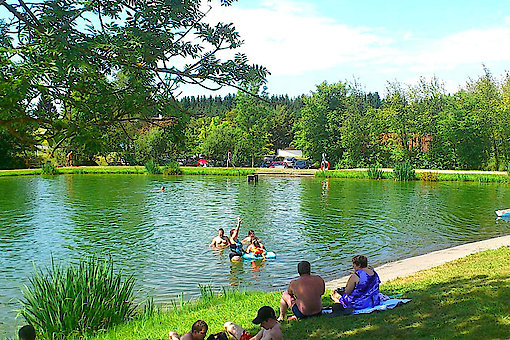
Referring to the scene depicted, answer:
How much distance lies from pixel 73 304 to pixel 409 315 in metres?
5.42

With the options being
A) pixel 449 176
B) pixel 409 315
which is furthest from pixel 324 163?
pixel 409 315

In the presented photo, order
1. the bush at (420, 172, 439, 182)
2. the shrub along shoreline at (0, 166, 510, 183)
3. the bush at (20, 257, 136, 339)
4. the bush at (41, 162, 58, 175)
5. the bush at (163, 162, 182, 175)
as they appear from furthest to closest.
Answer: the bush at (163, 162, 182, 175) < the bush at (41, 162, 58, 175) < the bush at (420, 172, 439, 182) < the shrub along shoreline at (0, 166, 510, 183) < the bush at (20, 257, 136, 339)

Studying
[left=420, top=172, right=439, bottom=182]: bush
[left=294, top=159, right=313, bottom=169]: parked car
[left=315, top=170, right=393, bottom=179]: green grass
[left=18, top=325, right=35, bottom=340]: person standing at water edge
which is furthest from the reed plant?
[left=18, top=325, right=35, bottom=340]: person standing at water edge

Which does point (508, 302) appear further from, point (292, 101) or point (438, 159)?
point (292, 101)

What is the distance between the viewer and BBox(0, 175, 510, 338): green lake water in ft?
49.1

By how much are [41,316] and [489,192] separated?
36.4 meters

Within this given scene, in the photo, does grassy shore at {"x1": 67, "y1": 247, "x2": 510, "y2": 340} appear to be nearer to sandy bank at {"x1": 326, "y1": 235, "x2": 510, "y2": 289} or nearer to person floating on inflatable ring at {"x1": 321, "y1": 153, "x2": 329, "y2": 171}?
sandy bank at {"x1": 326, "y1": 235, "x2": 510, "y2": 289}

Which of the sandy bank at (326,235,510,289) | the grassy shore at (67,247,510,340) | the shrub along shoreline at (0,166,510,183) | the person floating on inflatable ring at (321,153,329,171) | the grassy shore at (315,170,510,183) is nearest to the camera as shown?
the grassy shore at (67,247,510,340)

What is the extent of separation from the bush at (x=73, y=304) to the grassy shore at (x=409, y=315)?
351mm

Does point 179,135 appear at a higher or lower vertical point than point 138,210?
higher

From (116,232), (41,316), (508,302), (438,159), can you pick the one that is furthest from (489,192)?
(41,316)

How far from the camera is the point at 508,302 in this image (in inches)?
291

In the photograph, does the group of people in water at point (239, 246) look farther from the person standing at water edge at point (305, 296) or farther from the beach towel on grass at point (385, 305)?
the beach towel on grass at point (385, 305)

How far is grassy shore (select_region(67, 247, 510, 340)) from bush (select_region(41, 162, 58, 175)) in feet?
159
